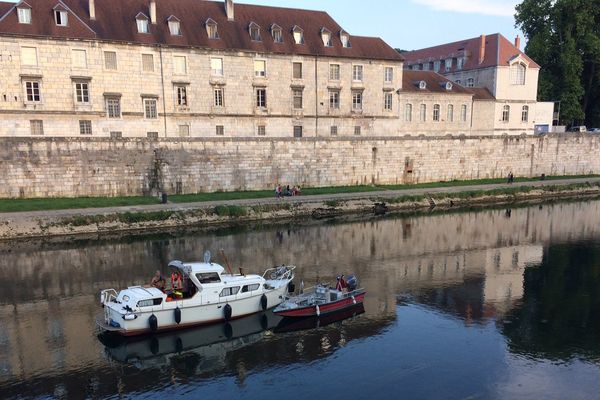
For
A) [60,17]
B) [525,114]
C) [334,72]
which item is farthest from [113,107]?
[525,114]

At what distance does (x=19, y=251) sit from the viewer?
2623 cm

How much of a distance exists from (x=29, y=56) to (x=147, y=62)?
8912mm

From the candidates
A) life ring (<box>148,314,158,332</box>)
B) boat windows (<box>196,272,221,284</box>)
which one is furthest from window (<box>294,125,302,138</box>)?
life ring (<box>148,314,158,332</box>)

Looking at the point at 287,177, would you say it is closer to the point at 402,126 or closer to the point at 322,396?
the point at 402,126

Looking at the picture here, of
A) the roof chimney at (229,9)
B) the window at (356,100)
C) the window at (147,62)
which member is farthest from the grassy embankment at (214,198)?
the roof chimney at (229,9)

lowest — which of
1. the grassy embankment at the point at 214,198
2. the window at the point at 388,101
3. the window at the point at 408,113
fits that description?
the grassy embankment at the point at 214,198

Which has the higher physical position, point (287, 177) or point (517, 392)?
point (287, 177)

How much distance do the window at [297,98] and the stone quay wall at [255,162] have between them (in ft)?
22.0

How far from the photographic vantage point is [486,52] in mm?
56938

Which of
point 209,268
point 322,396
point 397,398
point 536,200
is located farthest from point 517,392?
point 536,200

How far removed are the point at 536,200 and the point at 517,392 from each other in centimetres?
3544

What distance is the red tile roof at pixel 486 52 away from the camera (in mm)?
54975

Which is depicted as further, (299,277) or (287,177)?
(287,177)

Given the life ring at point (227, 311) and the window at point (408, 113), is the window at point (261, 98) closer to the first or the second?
the window at point (408, 113)
